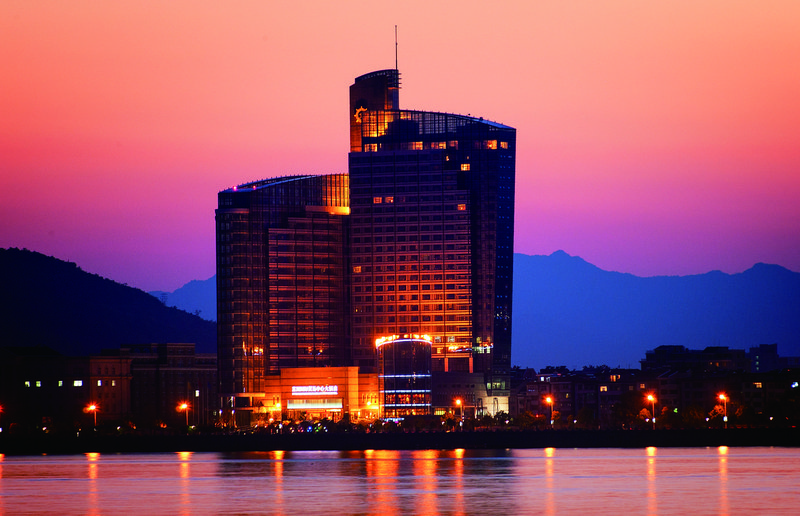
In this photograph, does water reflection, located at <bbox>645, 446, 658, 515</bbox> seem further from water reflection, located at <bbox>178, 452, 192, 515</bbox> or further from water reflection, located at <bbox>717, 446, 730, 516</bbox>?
water reflection, located at <bbox>178, 452, 192, 515</bbox>

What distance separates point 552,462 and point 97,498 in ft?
267

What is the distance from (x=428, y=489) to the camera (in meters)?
144

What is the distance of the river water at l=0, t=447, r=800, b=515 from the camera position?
4904 inches

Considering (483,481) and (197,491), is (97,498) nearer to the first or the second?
(197,491)

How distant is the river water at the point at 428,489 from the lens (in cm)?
12456

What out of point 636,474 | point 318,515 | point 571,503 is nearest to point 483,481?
point 636,474

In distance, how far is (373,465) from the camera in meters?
197

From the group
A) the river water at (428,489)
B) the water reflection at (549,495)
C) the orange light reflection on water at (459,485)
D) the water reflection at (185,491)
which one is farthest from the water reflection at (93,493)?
the water reflection at (549,495)

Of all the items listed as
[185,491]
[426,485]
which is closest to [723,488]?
[426,485]

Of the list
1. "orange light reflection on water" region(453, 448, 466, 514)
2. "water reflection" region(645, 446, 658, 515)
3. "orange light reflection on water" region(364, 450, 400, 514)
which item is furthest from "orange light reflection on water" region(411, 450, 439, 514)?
"water reflection" region(645, 446, 658, 515)

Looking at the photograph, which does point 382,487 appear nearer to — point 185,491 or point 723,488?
point 185,491

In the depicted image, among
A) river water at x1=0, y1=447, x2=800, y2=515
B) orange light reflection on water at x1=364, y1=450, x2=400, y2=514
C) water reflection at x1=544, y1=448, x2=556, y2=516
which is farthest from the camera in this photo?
orange light reflection on water at x1=364, y1=450, x2=400, y2=514

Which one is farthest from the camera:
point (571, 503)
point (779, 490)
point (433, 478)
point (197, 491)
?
point (433, 478)

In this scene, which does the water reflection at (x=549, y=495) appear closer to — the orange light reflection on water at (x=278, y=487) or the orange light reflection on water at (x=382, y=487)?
the orange light reflection on water at (x=382, y=487)
